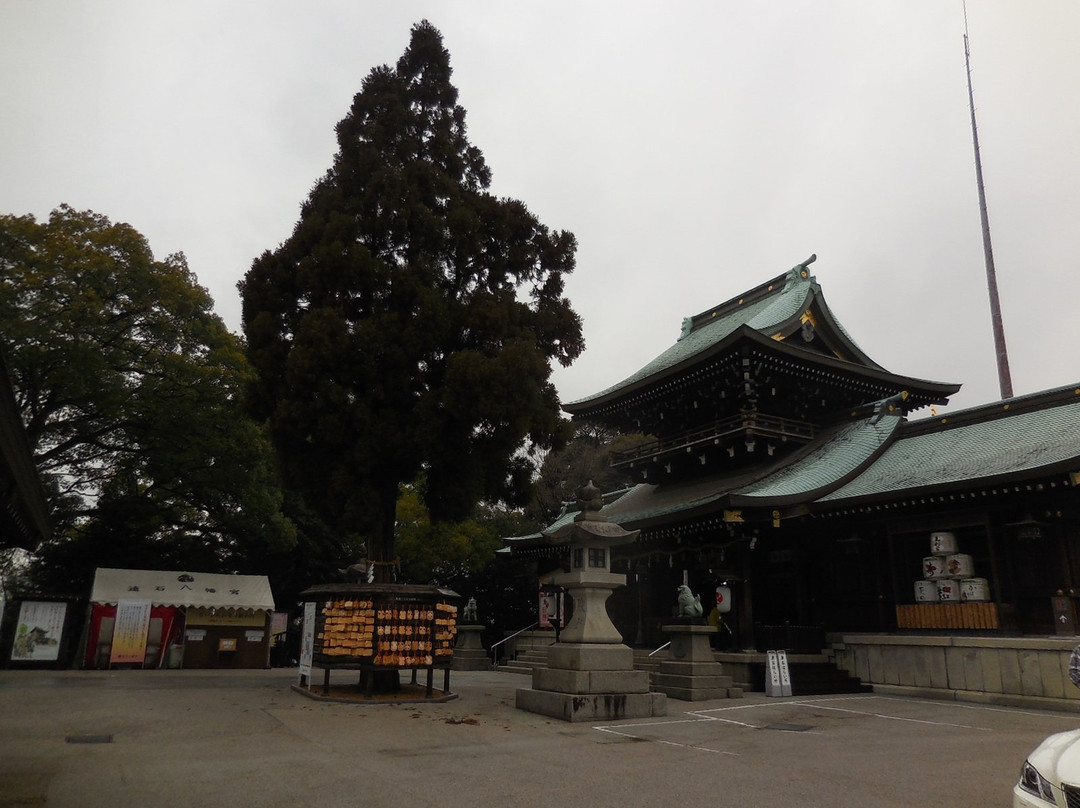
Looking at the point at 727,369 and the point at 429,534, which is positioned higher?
the point at 727,369

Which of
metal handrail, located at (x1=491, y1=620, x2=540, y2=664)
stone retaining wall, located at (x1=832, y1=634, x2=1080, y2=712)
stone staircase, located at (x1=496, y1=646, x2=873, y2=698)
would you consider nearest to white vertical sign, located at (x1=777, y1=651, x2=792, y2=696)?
stone staircase, located at (x1=496, y1=646, x2=873, y2=698)

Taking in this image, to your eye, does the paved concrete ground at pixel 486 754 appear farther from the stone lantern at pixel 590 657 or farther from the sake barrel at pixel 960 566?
the sake barrel at pixel 960 566

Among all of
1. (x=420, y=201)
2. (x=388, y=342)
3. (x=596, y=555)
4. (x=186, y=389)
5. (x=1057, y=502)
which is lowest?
(x=596, y=555)

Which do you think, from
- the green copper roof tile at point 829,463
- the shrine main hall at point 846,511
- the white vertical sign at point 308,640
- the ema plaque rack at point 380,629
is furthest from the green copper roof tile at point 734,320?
the white vertical sign at point 308,640

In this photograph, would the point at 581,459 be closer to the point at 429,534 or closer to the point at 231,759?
the point at 429,534

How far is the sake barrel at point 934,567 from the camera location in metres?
14.7

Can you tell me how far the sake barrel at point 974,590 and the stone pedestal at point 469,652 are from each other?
13.6 metres

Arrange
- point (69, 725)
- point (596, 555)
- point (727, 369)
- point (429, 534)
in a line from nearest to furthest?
1. point (69, 725)
2. point (596, 555)
3. point (727, 369)
4. point (429, 534)

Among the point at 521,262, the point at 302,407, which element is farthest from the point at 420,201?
the point at 302,407

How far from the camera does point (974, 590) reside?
46.4 feet

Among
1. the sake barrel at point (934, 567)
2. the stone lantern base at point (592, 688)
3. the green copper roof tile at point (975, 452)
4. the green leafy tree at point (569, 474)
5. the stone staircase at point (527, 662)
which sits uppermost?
the green leafy tree at point (569, 474)

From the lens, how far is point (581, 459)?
37188 millimetres

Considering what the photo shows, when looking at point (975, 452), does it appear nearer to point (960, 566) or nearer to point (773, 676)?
point (960, 566)

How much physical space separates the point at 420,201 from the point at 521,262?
95.1 inches
